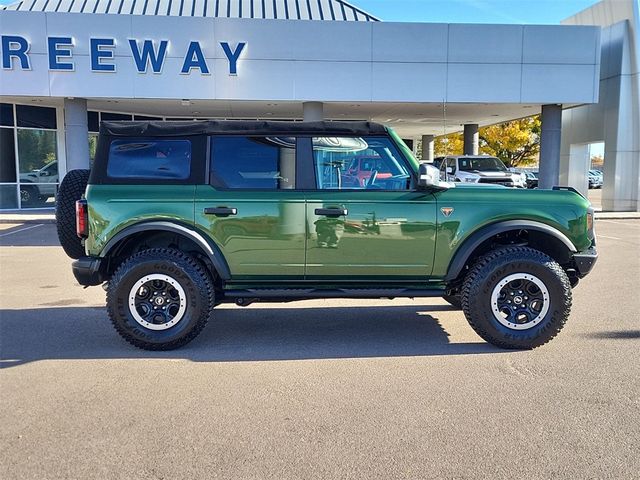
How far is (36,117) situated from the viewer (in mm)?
19328

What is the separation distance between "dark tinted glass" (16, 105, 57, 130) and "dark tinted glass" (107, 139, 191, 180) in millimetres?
16664

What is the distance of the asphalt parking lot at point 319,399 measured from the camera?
10.0ft

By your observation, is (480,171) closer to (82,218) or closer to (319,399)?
(82,218)

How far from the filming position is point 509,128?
33.8 meters

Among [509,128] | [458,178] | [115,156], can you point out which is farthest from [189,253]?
[509,128]

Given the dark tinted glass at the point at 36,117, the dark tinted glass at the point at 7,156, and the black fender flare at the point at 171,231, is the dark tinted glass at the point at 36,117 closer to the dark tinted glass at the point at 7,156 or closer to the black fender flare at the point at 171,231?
the dark tinted glass at the point at 7,156

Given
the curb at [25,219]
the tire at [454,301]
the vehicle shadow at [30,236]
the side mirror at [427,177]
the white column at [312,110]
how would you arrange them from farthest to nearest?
the white column at [312,110]
the curb at [25,219]
the vehicle shadow at [30,236]
the tire at [454,301]
the side mirror at [427,177]

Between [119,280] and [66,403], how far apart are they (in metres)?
1.28

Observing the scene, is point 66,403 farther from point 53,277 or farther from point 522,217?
point 53,277

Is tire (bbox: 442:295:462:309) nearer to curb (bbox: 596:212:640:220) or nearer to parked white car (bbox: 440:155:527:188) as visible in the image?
parked white car (bbox: 440:155:527:188)

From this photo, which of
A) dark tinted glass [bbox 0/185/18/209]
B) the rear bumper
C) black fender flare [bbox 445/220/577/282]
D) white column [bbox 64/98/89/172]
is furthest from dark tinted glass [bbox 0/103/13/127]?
black fender flare [bbox 445/220/577/282]

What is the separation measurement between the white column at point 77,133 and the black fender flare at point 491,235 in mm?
14373

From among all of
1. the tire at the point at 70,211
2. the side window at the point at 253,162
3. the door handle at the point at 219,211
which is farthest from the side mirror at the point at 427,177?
the tire at the point at 70,211

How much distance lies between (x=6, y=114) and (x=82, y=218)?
1668 cm
